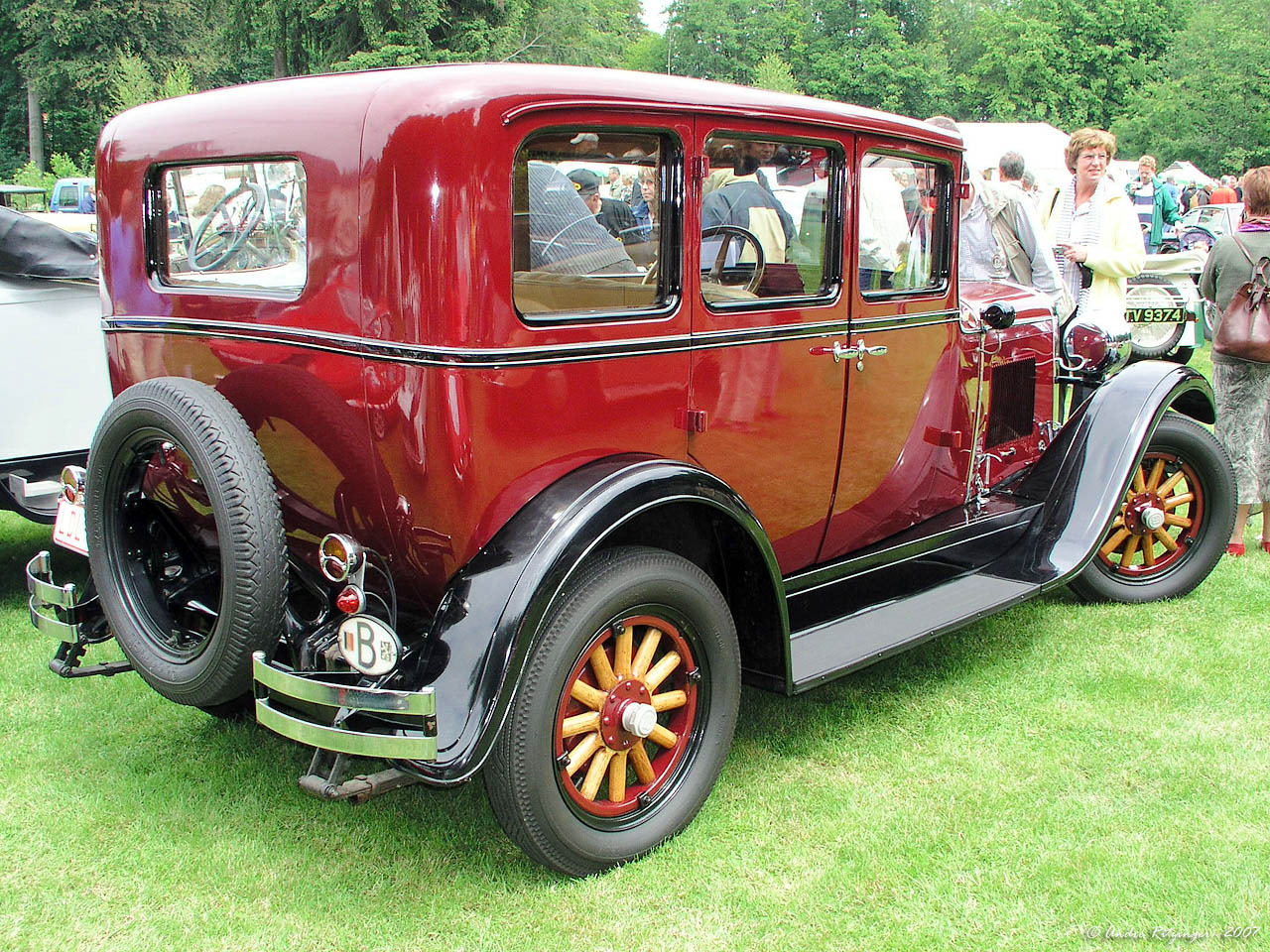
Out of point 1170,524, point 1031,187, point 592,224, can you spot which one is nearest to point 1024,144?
point 1031,187

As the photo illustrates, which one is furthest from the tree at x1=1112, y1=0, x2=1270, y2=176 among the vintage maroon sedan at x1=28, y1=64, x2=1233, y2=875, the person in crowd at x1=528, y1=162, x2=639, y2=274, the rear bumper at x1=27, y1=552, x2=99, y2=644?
the rear bumper at x1=27, y1=552, x2=99, y2=644

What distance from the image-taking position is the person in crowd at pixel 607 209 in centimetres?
277

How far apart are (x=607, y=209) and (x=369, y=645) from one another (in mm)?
1256

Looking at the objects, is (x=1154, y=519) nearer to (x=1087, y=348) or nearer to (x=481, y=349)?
(x=1087, y=348)

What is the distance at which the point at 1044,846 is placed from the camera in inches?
114

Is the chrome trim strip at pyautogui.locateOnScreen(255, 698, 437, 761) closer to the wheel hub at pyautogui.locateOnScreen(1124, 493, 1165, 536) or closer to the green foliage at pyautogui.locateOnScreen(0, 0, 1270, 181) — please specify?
the wheel hub at pyautogui.locateOnScreen(1124, 493, 1165, 536)

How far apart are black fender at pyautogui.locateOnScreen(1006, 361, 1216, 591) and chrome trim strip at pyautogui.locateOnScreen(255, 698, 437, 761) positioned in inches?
95.1

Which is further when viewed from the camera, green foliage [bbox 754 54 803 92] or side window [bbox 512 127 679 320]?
green foliage [bbox 754 54 803 92]

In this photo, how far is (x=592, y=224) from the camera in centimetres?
283

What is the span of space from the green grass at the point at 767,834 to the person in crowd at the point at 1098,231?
8.84ft

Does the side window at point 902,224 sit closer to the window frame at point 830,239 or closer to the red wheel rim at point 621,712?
the window frame at point 830,239

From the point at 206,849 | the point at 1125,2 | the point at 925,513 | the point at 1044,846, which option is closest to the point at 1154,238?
the point at 925,513

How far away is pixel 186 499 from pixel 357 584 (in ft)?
2.86

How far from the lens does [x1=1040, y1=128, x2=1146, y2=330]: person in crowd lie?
597 centimetres
